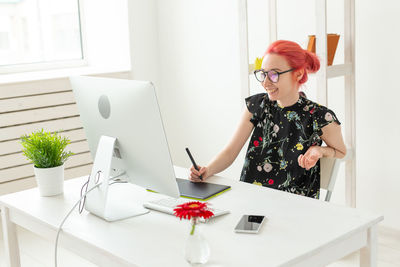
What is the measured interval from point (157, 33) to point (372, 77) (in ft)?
6.37

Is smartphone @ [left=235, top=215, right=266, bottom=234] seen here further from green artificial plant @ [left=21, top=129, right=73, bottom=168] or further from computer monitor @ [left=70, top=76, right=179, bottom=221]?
green artificial plant @ [left=21, top=129, right=73, bottom=168]

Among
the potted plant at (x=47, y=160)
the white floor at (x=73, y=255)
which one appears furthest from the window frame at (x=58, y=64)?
the potted plant at (x=47, y=160)

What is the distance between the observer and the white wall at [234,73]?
3219mm

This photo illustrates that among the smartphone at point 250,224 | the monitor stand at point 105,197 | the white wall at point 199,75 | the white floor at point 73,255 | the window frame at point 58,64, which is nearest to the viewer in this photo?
the smartphone at point 250,224

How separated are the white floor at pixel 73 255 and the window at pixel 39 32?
1629 mm

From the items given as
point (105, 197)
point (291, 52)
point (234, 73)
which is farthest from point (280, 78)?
point (234, 73)

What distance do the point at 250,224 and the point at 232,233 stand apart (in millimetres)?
77

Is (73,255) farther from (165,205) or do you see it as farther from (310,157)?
(310,157)

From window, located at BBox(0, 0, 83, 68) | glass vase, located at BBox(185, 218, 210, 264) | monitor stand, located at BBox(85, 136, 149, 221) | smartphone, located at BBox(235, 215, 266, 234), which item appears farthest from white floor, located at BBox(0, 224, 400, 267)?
glass vase, located at BBox(185, 218, 210, 264)

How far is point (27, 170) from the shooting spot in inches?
156

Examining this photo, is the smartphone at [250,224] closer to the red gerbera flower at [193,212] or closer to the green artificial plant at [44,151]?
the red gerbera flower at [193,212]

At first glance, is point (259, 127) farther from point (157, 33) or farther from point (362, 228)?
point (157, 33)

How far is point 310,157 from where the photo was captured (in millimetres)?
2236

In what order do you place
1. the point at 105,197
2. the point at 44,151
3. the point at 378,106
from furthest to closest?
the point at 378,106 < the point at 44,151 < the point at 105,197
